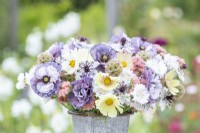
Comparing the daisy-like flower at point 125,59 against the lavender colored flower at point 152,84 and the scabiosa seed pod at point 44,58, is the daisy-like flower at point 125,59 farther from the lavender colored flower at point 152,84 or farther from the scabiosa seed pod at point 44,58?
the scabiosa seed pod at point 44,58

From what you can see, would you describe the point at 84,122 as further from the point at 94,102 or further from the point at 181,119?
the point at 181,119

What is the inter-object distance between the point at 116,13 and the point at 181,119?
246 centimetres

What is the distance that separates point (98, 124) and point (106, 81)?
0.19 meters

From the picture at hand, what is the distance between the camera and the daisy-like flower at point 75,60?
2.26 metres

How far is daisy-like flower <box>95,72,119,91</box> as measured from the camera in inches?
86.6

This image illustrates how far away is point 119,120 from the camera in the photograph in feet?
7.60

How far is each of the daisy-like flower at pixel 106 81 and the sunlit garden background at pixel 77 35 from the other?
1.24 ft

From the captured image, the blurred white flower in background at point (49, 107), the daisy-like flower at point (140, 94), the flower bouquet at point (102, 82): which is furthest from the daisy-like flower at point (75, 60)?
the blurred white flower in background at point (49, 107)

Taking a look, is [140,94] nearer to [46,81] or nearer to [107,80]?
[107,80]

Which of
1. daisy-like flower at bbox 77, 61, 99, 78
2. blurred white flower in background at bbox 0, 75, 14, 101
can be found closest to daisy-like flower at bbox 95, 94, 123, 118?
daisy-like flower at bbox 77, 61, 99, 78

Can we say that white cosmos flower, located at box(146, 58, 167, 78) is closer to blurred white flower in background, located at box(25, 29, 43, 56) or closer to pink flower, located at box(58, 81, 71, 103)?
pink flower, located at box(58, 81, 71, 103)

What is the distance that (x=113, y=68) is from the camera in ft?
7.30

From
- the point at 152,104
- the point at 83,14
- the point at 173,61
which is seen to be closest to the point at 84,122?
the point at 152,104

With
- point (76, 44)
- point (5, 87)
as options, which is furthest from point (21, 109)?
point (76, 44)
